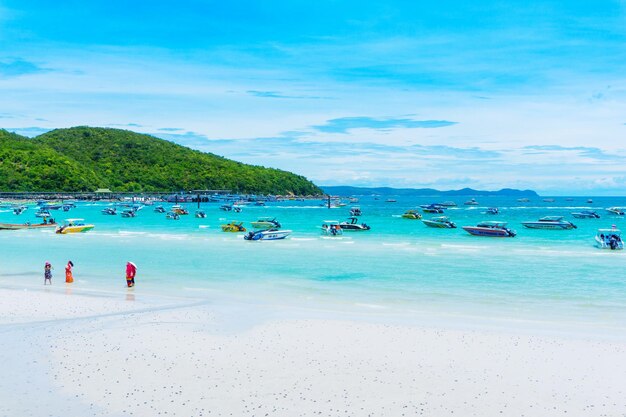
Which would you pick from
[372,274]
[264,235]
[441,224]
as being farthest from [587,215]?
[372,274]

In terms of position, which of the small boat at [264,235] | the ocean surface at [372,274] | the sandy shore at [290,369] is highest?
the small boat at [264,235]

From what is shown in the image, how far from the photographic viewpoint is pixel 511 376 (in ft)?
50.0

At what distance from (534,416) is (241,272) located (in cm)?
2708

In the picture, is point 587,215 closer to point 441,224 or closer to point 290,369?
point 441,224

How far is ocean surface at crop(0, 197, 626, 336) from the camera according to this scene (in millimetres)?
25625

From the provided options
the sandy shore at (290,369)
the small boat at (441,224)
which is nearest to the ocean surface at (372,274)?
the sandy shore at (290,369)

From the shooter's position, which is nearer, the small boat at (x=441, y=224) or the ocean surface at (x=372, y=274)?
the ocean surface at (x=372, y=274)

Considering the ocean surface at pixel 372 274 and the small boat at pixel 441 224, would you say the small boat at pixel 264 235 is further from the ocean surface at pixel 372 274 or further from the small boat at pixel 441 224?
the small boat at pixel 441 224

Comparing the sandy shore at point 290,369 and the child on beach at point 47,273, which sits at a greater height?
the child on beach at point 47,273

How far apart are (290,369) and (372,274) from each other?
21.9 meters

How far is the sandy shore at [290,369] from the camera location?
1311cm

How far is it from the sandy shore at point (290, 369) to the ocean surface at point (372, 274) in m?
4.26

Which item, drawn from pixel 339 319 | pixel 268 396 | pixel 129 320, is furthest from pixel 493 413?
pixel 129 320

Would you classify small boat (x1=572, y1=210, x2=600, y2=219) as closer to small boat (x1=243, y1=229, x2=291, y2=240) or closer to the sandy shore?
small boat (x1=243, y1=229, x2=291, y2=240)
